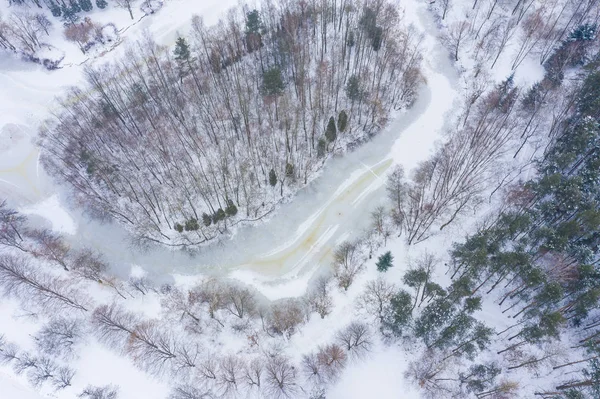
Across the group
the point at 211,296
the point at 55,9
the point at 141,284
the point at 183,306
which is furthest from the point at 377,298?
the point at 55,9

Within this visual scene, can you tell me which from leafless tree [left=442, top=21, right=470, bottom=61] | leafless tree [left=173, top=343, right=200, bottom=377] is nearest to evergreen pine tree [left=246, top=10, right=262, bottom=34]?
leafless tree [left=442, top=21, right=470, bottom=61]

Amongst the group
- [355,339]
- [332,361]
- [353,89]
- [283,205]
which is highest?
[353,89]

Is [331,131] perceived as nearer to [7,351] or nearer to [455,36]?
[455,36]

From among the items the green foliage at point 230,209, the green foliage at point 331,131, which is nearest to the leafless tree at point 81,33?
the green foliage at point 230,209

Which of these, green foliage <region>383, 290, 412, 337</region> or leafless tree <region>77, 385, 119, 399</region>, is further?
green foliage <region>383, 290, 412, 337</region>

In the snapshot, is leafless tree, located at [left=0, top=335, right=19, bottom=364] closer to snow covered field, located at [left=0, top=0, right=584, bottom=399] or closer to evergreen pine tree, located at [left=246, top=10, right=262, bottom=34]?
snow covered field, located at [left=0, top=0, right=584, bottom=399]

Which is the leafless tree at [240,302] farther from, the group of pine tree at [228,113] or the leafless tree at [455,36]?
the leafless tree at [455,36]
